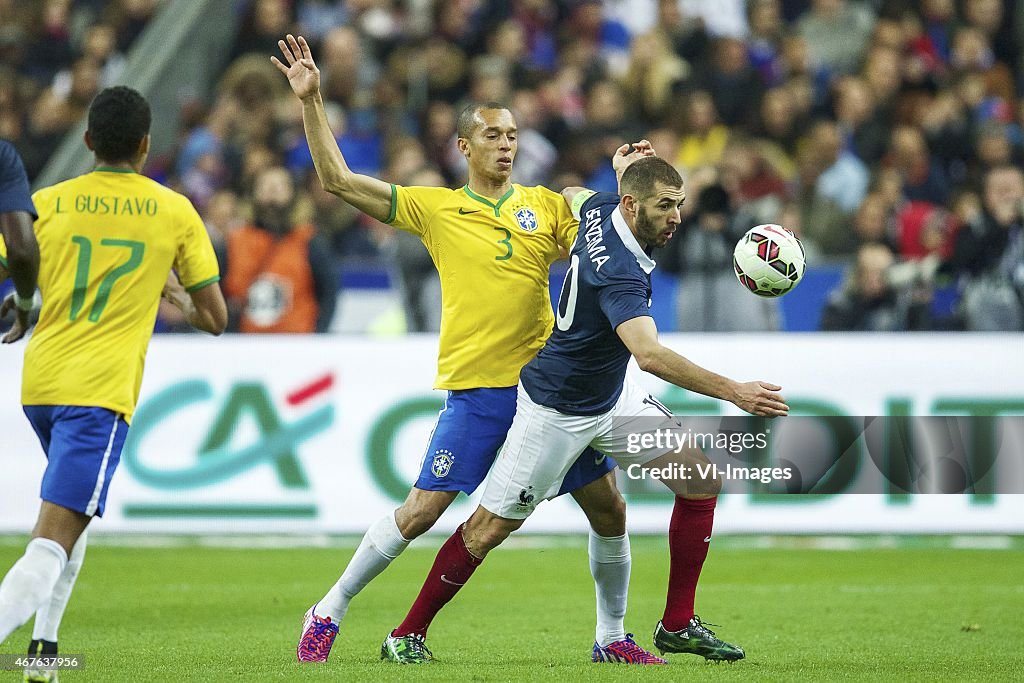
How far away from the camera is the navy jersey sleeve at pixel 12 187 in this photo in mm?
5926

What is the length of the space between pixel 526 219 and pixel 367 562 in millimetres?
1902

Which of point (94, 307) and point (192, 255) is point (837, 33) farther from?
point (94, 307)

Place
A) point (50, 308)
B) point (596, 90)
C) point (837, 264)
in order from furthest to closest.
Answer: point (596, 90)
point (837, 264)
point (50, 308)

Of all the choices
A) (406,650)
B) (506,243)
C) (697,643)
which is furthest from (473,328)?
(697,643)

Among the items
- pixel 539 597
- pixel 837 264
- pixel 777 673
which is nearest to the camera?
pixel 777 673

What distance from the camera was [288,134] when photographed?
17.5 meters

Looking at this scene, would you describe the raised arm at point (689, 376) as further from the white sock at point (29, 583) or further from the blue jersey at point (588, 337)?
the white sock at point (29, 583)

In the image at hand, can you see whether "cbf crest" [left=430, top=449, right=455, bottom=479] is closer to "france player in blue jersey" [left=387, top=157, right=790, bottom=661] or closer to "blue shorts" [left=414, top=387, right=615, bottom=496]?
"blue shorts" [left=414, top=387, right=615, bottom=496]

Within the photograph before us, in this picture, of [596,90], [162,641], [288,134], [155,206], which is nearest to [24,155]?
[288,134]

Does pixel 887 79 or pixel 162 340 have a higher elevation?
pixel 887 79

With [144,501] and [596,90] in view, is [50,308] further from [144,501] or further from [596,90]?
[596,90]

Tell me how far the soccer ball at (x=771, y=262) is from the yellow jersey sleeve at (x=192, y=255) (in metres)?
2.61

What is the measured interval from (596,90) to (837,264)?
137 inches

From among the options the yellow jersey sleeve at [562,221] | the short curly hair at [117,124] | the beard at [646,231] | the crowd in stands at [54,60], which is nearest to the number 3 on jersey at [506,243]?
the yellow jersey sleeve at [562,221]
